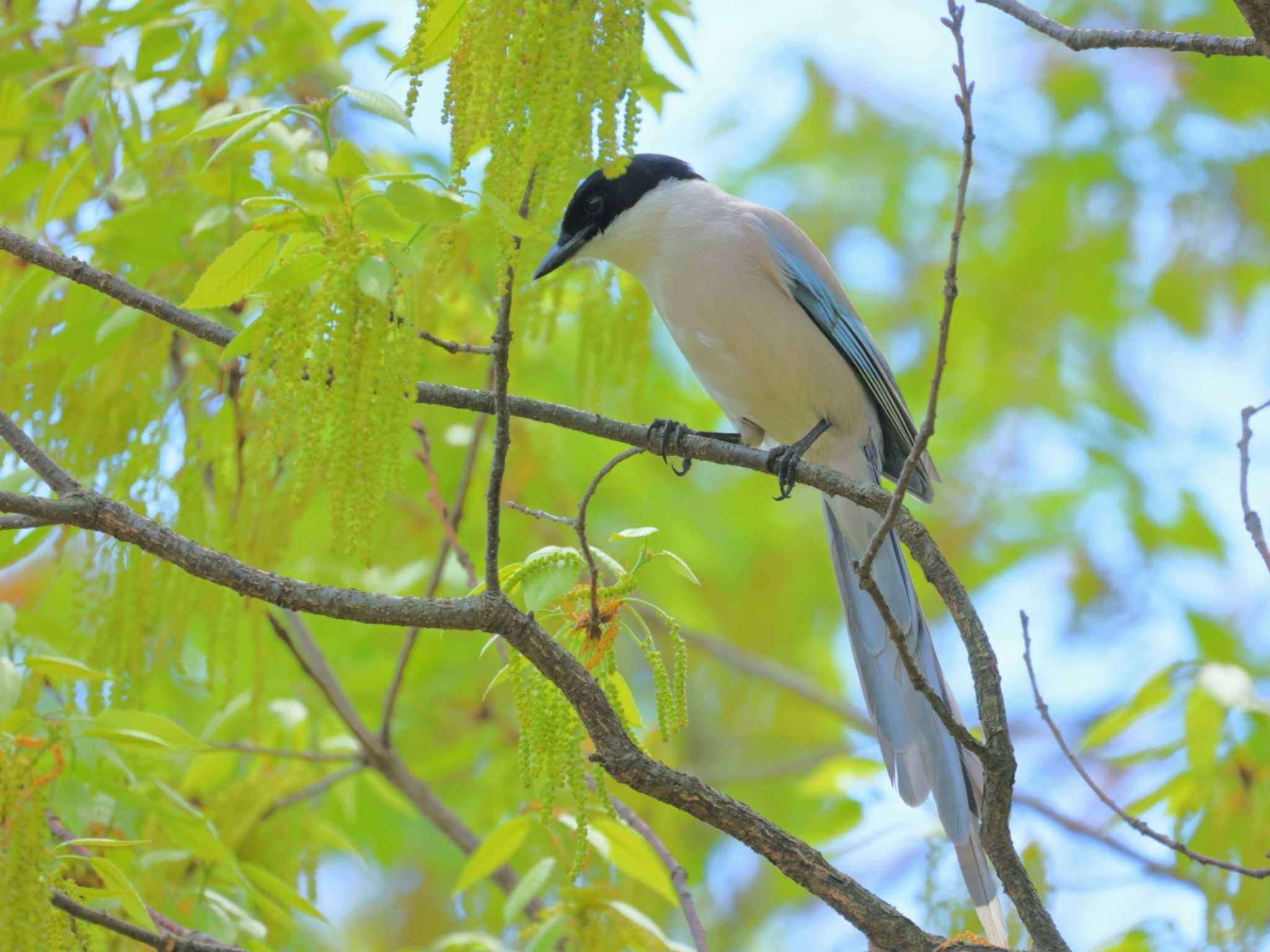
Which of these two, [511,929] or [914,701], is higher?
[914,701]

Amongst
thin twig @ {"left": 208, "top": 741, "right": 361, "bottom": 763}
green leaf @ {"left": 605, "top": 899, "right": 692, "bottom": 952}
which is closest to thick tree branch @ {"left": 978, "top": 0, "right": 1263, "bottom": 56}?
green leaf @ {"left": 605, "top": 899, "right": 692, "bottom": 952}

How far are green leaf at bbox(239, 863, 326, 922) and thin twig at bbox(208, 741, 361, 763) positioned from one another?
27 cm

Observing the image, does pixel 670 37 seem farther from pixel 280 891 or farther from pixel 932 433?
pixel 280 891

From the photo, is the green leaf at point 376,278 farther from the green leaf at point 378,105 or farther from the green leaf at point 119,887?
the green leaf at point 119,887

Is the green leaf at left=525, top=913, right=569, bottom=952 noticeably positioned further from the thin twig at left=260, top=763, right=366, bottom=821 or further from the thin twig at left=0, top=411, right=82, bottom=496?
the thin twig at left=0, top=411, right=82, bottom=496

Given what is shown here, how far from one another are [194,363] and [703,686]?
3811 mm

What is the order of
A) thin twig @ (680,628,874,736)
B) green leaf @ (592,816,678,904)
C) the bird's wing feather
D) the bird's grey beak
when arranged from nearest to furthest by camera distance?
green leaf @ (592,816,678,904)
the bird's grey beak
the bird's wing feather
thin twig @ (680,628,874,736)

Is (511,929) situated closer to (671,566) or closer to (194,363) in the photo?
(671,566)

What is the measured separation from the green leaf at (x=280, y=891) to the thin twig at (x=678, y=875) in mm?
704

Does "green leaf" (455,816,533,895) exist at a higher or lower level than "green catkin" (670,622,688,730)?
lower

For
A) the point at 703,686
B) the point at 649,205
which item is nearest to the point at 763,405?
the point at 649,205

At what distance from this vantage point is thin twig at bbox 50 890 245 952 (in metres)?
2.13

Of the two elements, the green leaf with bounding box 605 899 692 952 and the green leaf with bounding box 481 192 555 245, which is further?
the green leaf with bounding box 605 899 692 952

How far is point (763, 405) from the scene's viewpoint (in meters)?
4.18
